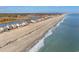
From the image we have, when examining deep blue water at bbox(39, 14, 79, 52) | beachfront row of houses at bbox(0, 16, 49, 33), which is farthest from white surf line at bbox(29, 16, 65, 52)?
beachfront row of houses at bbox(0, 16, 49, 33)

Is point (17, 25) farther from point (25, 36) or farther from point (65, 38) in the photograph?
point (65, 38)

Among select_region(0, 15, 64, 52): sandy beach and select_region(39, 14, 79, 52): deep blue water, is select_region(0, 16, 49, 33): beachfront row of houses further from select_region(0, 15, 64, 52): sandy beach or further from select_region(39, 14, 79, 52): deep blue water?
select_region(39, 14, 79, 52): deep blue water

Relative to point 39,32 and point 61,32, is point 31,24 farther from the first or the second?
point 61,32

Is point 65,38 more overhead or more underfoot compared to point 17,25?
more underfoot

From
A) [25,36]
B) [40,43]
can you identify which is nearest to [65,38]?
[40,43]

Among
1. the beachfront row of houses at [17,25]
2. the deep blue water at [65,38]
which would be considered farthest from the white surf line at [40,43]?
the beachfront row of houses at [17,25]
